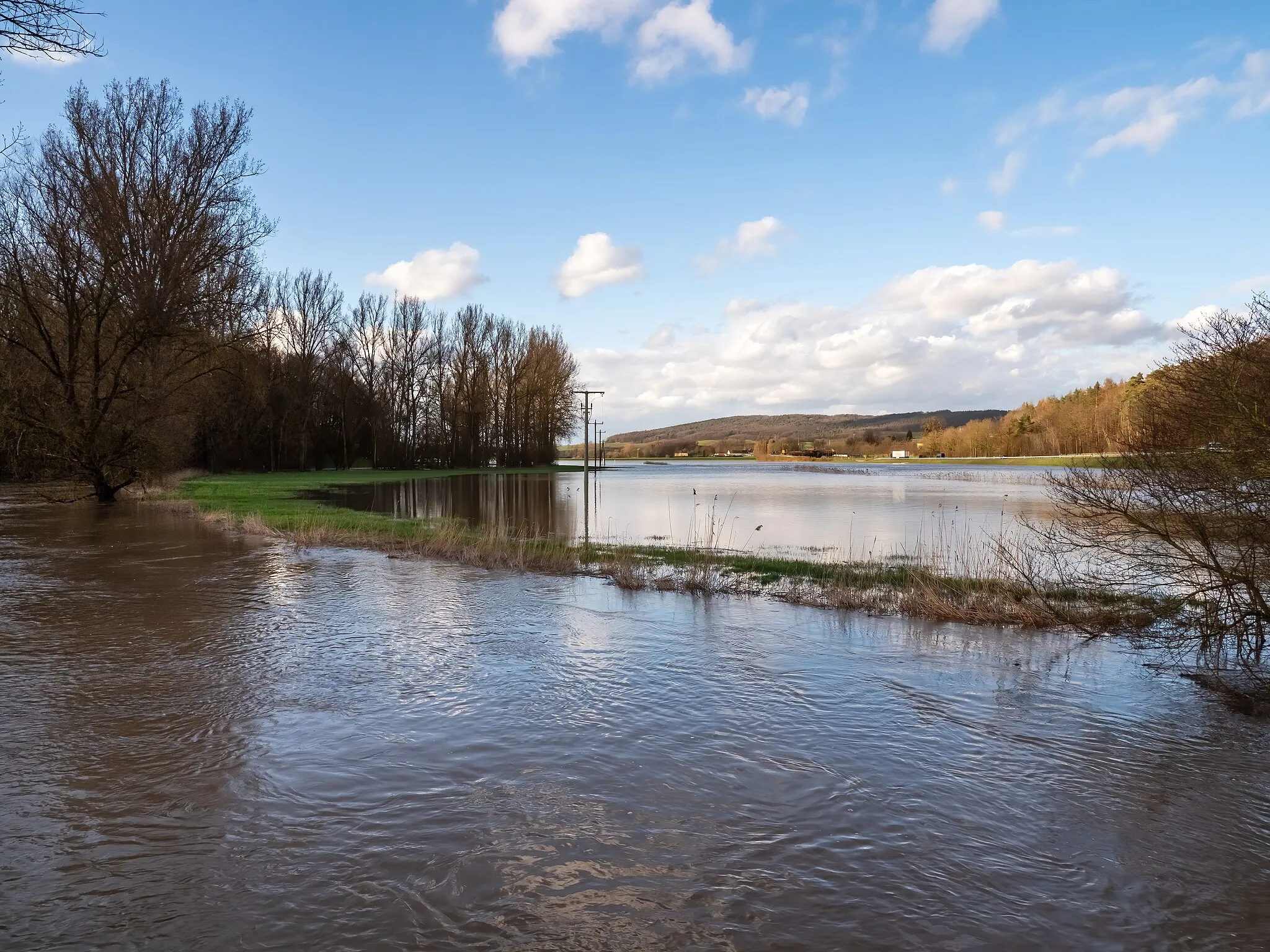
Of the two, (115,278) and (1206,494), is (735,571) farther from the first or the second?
(115,278)

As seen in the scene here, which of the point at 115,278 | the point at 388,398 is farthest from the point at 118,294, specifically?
the point at 388,398

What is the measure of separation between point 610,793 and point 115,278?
25.7 m

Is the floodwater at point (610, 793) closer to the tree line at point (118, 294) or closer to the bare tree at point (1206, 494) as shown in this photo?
the bare tree at point (1206, 494)

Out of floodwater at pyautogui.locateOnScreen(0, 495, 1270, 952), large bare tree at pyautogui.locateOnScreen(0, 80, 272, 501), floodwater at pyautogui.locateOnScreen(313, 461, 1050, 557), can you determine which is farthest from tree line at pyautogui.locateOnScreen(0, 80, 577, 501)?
floodwater at pyautogui.locateOnScreen(0, 495, 1270, 952)

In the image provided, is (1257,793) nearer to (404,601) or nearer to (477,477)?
(404,601)

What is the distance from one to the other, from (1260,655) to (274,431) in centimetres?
6102

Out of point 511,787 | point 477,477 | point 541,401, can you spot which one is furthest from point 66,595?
point 541,401

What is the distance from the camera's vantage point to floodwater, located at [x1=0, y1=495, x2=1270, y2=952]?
11.8 ft

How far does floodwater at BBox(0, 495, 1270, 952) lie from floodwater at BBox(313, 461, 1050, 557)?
22.3 feet

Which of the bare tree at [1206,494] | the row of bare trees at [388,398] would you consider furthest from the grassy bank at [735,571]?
the row of bare trees at [388,398]

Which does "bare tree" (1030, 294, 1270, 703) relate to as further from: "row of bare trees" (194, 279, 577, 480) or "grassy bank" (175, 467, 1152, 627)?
"row of bare trees" (194, 279, 577, 480)

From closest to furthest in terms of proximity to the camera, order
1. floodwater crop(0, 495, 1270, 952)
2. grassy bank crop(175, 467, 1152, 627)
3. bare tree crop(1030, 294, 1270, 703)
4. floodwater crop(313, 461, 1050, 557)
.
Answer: floodwater crop(0, 495, 1270, 952) < bare tree crop(1030, 294, 1270, 703) < grassy bank crop(175, 467, 1152, 627) < floodwater crop(313, 461, 1050, 557)

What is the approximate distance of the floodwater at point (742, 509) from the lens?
2033cm

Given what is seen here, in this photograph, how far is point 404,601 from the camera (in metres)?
11.1
